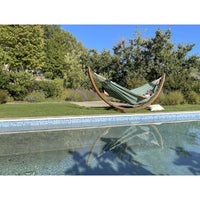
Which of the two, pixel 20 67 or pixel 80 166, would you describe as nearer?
pixel 80 166

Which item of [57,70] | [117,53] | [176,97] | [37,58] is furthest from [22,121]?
[57,70]

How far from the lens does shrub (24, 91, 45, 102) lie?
353 inches

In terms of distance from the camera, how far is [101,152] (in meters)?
3.05

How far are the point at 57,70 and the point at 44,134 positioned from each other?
1505 centimetres

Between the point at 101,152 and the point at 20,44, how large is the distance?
1230 cm

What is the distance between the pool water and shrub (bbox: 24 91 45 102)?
17.0ft

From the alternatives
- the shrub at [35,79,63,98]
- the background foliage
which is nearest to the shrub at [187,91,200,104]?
the background foliage

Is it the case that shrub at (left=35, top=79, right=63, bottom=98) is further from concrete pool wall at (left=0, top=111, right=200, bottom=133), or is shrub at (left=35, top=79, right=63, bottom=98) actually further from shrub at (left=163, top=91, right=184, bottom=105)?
shrub at (left=163, top=91, right=184, bottom=105)

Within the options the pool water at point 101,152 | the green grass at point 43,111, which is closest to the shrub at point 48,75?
the green grass at point 43,111

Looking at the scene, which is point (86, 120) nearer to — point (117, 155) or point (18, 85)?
point (117, 155)

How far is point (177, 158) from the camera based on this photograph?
279 cm

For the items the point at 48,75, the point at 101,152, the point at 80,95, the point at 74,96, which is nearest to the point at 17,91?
the point at 74,96

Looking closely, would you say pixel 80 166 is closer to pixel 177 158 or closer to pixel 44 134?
pixel 177 158
